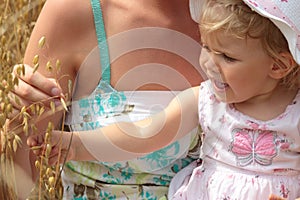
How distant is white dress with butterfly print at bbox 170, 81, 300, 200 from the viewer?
1.83 meters

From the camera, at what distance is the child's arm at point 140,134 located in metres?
1.90

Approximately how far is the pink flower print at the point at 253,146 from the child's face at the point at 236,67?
7 cm

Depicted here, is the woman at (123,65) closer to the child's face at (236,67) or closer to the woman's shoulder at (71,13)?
the woman's shoulder at (71,13)

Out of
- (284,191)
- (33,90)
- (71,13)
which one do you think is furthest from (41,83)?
(284,191)

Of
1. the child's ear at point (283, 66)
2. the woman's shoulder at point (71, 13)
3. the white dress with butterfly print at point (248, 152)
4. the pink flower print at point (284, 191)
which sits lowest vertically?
the pink flower print at point (284, 191)

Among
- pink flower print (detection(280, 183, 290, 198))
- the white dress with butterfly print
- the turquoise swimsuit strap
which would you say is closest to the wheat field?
the turquoise swimsuit strap

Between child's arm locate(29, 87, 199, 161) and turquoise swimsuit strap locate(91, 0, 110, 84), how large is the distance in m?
0.13

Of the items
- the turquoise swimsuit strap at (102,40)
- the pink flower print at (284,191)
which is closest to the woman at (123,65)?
the turquoise swimsuit strap at (102,40)

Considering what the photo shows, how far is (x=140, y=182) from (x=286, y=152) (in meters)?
0.36

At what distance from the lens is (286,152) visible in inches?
72.2

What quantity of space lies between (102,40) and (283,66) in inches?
16.3

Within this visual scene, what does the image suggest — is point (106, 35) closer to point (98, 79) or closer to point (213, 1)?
point (98, 79)

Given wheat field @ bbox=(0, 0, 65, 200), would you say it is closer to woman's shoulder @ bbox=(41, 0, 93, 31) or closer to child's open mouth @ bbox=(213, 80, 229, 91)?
woman's shoulder @ bbox=(41, 0, 93, 31)

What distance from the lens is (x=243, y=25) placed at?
1.75m
